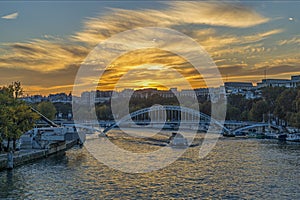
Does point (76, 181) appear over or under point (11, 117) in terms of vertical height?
under

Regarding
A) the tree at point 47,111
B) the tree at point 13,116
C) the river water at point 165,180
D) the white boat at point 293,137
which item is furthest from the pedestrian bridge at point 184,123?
the river water at point 165,180

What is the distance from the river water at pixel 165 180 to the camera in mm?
14538

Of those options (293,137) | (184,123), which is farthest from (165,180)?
(184,123)

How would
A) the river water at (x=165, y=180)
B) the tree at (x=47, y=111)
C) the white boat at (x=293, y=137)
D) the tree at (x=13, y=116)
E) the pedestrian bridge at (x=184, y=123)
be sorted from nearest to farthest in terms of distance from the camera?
the river water at (x=165, y=180) < the tree at (x=13, y=116) < the white boat at (x=293, y=137) < the pedestrian bridge at (x=184, y=123) < the tree at (x=47, y=111)

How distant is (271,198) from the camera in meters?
14.0

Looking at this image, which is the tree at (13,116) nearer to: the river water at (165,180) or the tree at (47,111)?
the river water at (165,180)

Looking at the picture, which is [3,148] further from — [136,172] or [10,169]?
[136,172]

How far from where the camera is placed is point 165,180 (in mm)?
17109

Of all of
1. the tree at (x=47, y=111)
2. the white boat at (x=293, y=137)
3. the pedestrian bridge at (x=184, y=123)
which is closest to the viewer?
the white boat at (x=293, y=137)

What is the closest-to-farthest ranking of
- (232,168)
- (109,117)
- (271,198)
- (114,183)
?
1. (271,198)
2. (114,183)
3. (232,168)
4. (109,117)

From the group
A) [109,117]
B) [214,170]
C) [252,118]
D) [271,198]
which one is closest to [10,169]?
[214,170]

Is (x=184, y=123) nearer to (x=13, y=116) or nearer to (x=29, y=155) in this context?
(x=29, y=155)

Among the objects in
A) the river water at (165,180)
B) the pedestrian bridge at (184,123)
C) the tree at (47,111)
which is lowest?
the river water at (165,180)

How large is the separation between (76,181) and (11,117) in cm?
627
